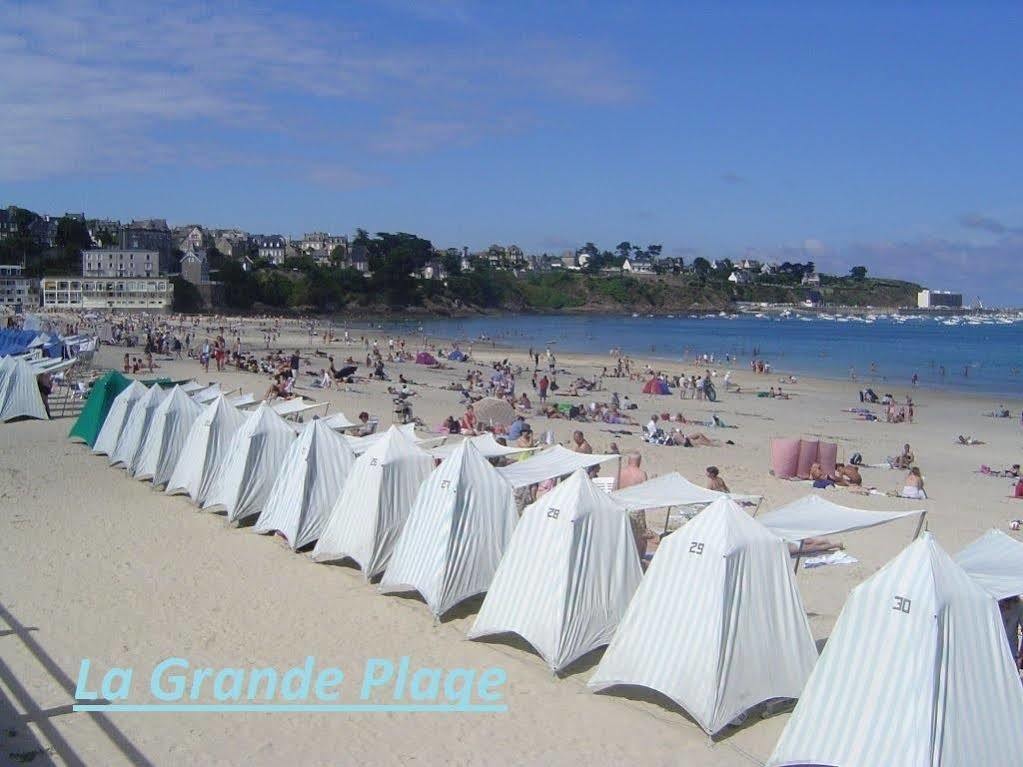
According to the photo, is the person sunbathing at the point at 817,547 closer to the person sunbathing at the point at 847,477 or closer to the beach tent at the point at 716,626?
the beach tent at the point at 716,626

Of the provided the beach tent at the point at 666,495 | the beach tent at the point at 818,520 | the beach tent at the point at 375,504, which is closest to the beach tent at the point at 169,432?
the beach tent at the point at 375,504

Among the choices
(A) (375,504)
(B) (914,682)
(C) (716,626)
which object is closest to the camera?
(B) (914,682)

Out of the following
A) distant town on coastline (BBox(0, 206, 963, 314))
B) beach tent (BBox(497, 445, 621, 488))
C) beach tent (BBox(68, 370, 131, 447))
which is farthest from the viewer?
distant town on coastline (BBox(0, 206, 963, 314))

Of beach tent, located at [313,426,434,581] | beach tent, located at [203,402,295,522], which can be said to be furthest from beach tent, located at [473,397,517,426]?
beach tent, located at [313,426,434,581]

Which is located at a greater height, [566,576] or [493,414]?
[566,576]

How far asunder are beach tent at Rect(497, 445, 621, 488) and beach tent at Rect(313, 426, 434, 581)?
3.33 ft

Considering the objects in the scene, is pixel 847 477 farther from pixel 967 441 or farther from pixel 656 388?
pixel 656 388

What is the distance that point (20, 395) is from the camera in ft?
71.2

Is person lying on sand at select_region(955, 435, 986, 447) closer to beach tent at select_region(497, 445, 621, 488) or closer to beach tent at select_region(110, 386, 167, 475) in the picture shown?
beach tent at select_region(497, 445, 621, 488)

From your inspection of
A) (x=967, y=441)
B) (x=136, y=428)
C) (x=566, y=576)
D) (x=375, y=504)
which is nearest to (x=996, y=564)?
(x=566, y=576)

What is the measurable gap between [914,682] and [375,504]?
20.7ft

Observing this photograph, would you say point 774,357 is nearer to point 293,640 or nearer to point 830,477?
point 830,477

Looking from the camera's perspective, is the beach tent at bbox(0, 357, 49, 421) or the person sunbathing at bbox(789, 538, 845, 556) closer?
the person sunbathing at bbox(789, 538, 845, 556)

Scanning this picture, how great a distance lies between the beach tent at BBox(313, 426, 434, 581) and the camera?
10.9m
